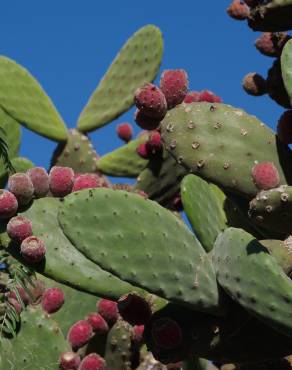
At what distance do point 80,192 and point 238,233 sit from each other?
41 cm

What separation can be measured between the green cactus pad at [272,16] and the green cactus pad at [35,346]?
1.03 metres

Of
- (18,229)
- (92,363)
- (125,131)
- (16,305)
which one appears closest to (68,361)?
(92,363)

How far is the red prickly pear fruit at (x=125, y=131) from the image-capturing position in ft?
14.6

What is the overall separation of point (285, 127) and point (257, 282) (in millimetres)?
492

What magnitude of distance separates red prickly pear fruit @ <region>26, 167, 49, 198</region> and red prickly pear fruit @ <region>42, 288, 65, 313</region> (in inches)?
15.8

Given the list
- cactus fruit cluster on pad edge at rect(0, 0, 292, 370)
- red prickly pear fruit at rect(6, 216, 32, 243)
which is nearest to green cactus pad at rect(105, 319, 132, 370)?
cactus fruit cluster on pad edge at rect(0, 0, 292, 370)

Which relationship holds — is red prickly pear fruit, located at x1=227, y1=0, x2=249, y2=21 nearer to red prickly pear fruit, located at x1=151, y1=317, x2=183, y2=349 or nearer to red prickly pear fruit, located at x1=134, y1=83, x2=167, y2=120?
red prickly pear fruit, located at x1=134, y1=83, x2=167, y2=120

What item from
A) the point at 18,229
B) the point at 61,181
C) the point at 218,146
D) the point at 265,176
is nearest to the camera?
the point at 265,176

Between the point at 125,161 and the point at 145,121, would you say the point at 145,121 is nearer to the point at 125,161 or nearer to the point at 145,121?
the point at 145,121

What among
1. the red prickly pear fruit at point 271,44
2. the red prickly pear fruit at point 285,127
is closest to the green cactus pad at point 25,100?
the red prickly pear fruit at point 271,44

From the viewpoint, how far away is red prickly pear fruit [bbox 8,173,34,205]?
271cm

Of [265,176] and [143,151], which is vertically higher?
[265,176]

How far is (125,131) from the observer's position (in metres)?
4.46

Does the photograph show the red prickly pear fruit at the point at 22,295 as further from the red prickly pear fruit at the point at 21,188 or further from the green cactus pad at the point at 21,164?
the green cactus pad at the point at 21,164
